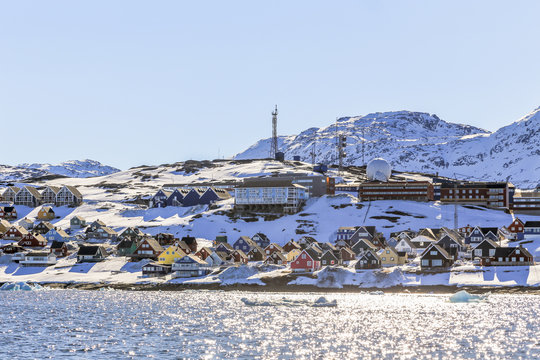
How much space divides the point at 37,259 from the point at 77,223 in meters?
44.7

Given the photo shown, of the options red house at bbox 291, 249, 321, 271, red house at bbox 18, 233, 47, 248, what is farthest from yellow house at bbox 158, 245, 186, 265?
red house at bbox 18, 233, 47, 248

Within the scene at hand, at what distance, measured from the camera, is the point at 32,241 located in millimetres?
156875

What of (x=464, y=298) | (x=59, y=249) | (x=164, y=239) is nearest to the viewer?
(x=464, y=298)

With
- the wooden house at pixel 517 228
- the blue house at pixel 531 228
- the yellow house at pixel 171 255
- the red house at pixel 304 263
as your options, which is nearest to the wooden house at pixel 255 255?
the yellow house at pixel 171 255

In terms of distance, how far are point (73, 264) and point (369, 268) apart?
5700cm

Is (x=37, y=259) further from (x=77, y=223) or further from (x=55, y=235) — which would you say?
(x=77, y=223)

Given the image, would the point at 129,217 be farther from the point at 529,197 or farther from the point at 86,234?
the point at 529,197

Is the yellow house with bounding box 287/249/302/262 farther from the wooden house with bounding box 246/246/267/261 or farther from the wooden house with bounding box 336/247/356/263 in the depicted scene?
the wooden house with bounding box 336/247/356/263

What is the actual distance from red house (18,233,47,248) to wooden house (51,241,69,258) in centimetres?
672

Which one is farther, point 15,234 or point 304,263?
point 15,234

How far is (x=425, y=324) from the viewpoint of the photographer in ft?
244

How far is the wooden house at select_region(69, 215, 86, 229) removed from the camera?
608 feet

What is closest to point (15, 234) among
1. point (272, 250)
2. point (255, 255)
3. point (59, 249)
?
point (59, 249)

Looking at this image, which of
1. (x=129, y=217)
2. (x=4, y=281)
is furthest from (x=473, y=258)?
(x=129, y=217)
